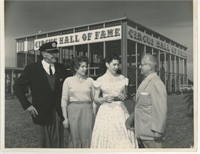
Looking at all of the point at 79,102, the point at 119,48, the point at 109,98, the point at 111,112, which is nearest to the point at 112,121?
the point at 111,112

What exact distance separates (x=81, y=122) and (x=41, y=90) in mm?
453

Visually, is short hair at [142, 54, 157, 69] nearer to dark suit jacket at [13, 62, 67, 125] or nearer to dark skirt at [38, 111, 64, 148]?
Answer: dark suit jacket at [13, 62, 67, 125]

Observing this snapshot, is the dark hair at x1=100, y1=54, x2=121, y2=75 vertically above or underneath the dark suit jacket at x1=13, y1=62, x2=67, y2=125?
above

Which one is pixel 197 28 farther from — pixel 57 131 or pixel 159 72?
A: pixel 57 131

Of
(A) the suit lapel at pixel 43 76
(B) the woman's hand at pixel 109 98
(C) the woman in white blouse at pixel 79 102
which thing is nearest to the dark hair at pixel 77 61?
(C) the woman in white blouse at pixel 79 102

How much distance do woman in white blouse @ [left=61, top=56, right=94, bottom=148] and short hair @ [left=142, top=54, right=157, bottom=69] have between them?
0.51 m

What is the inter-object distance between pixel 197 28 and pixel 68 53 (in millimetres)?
1161

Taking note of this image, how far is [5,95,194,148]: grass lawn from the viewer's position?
8.19 ft

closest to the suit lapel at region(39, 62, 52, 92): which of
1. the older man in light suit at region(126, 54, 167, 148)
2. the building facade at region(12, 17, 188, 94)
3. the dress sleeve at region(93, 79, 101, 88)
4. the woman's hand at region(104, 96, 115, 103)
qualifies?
the building facade at region(12, 17, 188, 94)

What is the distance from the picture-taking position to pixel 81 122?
2.48 meters

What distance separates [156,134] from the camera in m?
2.34

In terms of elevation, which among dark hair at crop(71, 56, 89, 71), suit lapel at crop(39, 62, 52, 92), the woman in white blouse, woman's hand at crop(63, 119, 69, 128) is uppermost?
dark hair at crop(71, 56, 89, 71)

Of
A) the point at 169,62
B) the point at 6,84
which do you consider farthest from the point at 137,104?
the point at 6,84

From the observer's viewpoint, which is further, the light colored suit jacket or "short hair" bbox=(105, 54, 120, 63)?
"short hair" bbox=(105, 54, 120, 63)
